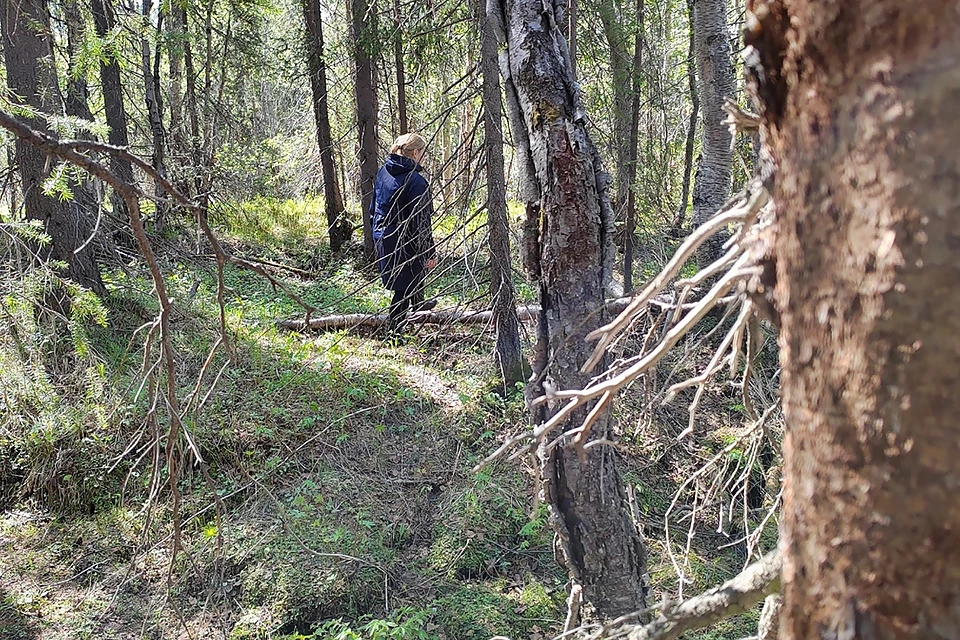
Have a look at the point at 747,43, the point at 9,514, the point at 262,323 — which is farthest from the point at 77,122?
the point at 262,323

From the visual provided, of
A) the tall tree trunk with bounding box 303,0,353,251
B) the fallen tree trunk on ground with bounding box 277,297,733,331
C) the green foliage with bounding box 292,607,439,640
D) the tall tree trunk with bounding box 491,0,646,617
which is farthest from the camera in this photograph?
the tall tree trunk with bounding box 303,0,353,251

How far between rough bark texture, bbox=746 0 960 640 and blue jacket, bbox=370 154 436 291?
4.90 m

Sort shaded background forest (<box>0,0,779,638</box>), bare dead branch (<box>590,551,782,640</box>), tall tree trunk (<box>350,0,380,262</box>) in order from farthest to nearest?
tall tree trunk (<box>350,0,380,262</box>) → shaded background forest (<box>0,0,779,638</box>) → bare dead branch (<box>590,551,782,640</box>)

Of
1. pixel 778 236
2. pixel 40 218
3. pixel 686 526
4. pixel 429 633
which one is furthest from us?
pixel 40 218

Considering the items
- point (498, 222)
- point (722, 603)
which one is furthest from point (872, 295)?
point (498, 222)

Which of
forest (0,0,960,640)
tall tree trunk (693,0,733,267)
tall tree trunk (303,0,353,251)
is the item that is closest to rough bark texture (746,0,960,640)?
forest (0,0,960,640)

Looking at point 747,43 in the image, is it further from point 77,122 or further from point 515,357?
point 515,357

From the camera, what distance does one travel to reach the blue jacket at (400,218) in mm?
5676

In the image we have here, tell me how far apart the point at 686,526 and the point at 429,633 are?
2.19 meters

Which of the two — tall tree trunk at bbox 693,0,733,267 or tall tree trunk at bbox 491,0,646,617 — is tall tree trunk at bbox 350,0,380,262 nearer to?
tall tree trunk at bbox 693,0,733,267

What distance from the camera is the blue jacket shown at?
568 cm

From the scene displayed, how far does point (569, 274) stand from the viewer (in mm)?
2797

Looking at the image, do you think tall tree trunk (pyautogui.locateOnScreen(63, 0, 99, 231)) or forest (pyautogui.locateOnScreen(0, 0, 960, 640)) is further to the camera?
tall tree trunk (pyautogui.locateOnScreen(63, 0, 99, 231))

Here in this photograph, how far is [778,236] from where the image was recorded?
800 mm
